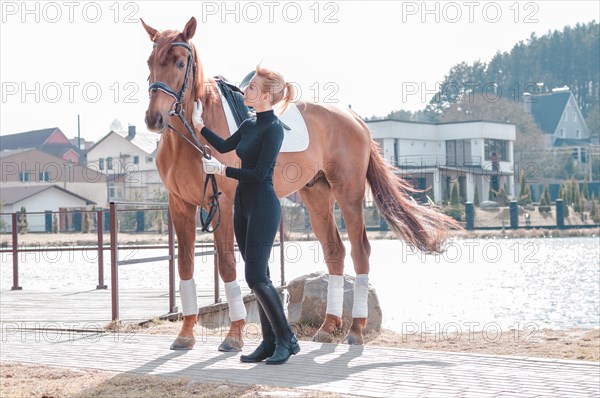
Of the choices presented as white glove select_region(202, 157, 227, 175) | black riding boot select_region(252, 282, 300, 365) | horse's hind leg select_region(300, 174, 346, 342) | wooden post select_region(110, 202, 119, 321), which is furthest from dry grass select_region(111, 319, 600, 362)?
white glove select_region(202, 157, 227, 175)

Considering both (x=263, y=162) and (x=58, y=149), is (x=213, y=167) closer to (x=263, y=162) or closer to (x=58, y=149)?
(x=263, y=162)

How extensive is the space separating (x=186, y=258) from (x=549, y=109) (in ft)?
294

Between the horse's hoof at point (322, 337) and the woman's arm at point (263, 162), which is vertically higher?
the woman's arm at point (263, 162)

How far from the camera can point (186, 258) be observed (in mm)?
6934

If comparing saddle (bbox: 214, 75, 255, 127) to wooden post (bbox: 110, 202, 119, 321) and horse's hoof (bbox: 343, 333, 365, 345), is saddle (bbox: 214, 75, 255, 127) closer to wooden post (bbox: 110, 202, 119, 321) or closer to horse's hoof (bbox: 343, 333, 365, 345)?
horse's hoof (bbox: 343, 333, 365, 345)

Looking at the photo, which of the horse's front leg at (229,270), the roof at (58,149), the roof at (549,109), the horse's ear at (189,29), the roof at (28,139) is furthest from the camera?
the roof at (28,139)

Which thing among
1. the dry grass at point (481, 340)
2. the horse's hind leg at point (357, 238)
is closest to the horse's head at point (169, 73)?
the horse's hind leg at point (357, 238)

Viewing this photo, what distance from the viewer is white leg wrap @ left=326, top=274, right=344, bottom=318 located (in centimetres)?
809

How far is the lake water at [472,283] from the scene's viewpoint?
15500mm

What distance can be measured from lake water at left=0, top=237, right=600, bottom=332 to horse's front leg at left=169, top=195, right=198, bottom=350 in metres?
2.76

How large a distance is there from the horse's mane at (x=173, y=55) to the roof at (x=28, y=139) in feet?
288

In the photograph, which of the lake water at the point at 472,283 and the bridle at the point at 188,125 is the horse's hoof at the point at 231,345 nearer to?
the bridle at the point at 188,125

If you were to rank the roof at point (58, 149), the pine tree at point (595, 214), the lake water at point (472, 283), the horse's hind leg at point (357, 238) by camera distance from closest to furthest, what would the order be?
the horse's hind leg at point (357, 238)
the lake water at point (472, 283)
the pine tree at point (595, 214)
the roof at point (58, 149)

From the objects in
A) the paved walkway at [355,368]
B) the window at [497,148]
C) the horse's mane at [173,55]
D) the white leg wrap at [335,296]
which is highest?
the window at [497,148]
